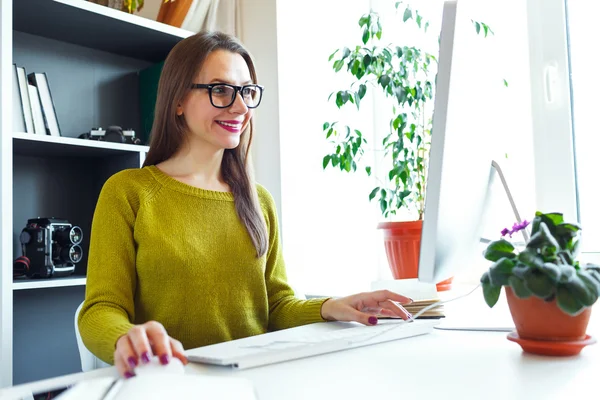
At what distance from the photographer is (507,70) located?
88.7 inches

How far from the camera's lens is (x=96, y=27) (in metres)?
2.05

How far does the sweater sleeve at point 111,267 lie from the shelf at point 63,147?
1.88 feet

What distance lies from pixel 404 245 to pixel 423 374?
51.1 inches

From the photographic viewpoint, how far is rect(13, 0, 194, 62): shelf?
185cm

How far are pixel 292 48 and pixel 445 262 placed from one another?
72.1 inches

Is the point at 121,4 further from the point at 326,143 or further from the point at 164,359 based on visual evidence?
the point at 164,359

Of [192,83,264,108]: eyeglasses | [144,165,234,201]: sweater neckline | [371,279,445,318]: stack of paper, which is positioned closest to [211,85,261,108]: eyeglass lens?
[192,83,264,108]: eyeglasses

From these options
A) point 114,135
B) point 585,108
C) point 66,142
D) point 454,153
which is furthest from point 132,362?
point 585,108

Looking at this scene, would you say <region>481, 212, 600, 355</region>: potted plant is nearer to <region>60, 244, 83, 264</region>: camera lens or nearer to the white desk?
the white desk

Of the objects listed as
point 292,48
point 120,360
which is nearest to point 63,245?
point 292,48

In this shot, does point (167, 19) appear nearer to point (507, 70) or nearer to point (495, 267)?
point (507, 70)

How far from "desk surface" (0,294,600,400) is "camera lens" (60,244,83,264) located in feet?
4.17

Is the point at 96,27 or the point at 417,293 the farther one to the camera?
the point at 96,27

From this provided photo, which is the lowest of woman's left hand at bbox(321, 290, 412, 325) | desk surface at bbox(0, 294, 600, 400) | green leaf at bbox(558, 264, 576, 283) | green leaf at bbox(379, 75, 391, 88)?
desk surface at bbox(0, 294, 600, 400)
